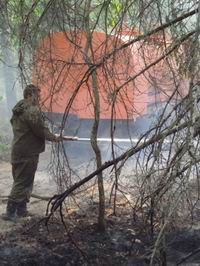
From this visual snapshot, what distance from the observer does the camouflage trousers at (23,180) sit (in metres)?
7.05

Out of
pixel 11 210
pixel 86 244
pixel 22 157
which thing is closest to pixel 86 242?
pixel 86 244

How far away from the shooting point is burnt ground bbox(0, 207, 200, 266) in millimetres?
5555

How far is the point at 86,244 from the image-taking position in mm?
5926

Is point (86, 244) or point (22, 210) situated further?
point (22, 210)

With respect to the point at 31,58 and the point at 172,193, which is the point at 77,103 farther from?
the point at 172,193

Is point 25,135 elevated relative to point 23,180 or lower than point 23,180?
elevated

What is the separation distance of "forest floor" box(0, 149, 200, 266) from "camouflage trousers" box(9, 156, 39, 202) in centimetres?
34

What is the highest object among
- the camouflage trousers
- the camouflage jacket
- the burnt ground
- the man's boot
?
the camouflage jacket

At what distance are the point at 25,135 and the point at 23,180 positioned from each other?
27.0 inches

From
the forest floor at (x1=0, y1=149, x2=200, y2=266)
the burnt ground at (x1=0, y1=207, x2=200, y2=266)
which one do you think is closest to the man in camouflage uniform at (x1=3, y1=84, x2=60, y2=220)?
the forest floor at (x1=0, y1=149, x2=200, y2=266)

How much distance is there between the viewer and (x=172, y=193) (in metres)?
2.37

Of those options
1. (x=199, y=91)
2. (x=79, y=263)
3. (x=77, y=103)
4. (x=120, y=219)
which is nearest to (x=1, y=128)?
(x=77, y=103)

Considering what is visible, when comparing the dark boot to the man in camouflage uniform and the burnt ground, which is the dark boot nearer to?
the man in camouflage uniform

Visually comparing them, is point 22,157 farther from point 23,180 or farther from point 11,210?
point 11,210
